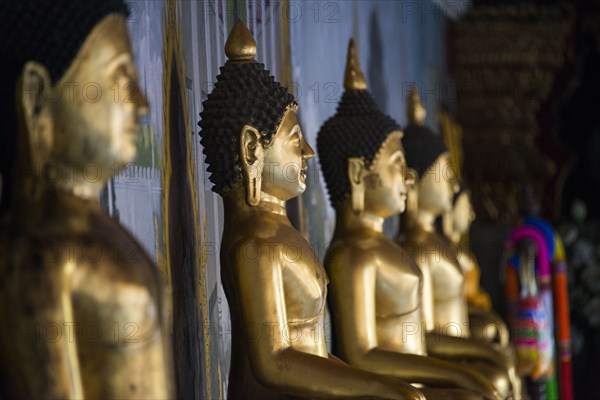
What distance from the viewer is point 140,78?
2.30 meters

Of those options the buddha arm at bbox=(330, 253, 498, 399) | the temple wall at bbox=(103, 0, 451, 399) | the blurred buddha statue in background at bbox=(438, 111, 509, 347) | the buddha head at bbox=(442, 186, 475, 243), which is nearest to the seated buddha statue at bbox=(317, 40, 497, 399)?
the buddha arm at bbox=(330, 253, 498, 399)

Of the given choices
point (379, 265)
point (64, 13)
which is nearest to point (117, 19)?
point (64, 13)

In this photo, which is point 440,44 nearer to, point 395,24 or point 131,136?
point 395,24

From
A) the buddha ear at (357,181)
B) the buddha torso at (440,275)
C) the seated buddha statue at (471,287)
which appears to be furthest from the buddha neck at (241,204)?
the seated buddha statue at (471,287)

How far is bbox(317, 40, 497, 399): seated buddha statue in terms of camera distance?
2971 millimetres

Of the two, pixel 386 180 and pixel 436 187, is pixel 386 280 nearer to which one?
pixel 386 180

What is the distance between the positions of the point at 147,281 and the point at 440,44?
5057 millimetres

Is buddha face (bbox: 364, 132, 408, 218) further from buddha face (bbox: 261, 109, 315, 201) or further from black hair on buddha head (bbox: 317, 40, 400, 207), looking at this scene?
buddha face (bbox: 261, 109, 315, 201)

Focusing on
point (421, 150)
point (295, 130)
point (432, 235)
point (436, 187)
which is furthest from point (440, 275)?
point (295, 130)

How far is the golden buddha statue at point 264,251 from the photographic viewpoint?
237 cm

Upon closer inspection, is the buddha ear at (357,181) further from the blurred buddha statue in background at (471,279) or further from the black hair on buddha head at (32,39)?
the black hair on buddha head at (32,39)

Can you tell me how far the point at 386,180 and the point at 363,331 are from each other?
45 centimetres

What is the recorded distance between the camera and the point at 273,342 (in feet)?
7.75

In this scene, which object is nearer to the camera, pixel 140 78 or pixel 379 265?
pixel 140 78
